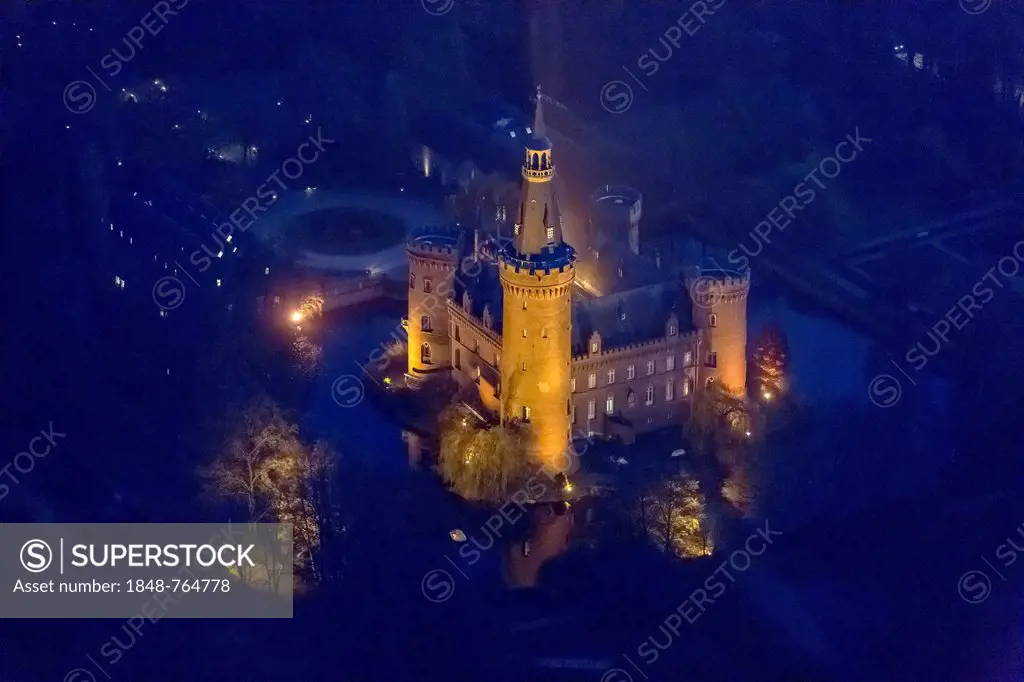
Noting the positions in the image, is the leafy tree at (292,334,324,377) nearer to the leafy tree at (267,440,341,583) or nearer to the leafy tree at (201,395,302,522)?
the leafy tree at (201,395,302,522)

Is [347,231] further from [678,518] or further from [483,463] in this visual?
[678,518]

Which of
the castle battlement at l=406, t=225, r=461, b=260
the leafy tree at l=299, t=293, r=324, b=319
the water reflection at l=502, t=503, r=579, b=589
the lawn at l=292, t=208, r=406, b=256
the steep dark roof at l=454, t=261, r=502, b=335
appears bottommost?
the water reflection at l=502, t=503, r=579, b=589

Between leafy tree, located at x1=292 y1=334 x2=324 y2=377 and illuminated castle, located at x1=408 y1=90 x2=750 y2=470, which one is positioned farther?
leafy tree, located at x1=292 y1=334 x2=324 y2=377

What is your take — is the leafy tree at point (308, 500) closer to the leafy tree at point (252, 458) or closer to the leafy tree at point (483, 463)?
the leafy tree at point (252, 458)

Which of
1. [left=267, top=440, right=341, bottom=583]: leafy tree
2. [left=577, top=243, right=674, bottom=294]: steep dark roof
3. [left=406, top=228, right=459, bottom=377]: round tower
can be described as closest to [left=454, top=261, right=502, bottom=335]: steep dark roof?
[left=406, top=228, right=459, bottom=377]: round tower

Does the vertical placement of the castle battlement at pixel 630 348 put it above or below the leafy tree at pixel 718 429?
above

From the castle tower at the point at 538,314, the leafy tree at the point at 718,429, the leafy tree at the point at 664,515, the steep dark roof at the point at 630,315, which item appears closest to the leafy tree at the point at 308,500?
the castle tower at the point at 538,314
